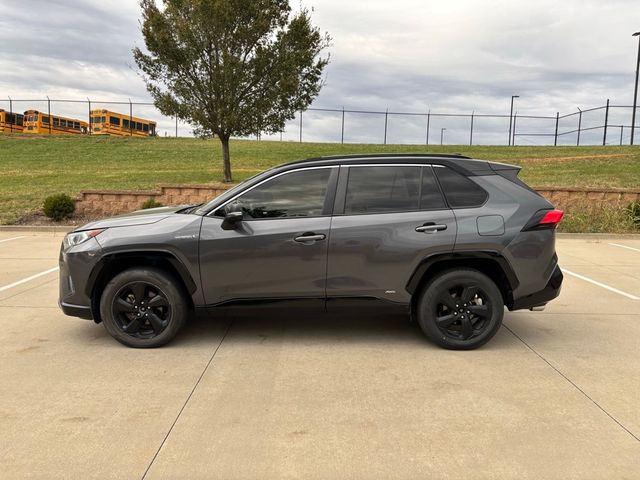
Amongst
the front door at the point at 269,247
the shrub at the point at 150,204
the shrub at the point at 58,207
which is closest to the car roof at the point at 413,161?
the front door at the point at 269,247

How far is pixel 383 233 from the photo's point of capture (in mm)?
4285

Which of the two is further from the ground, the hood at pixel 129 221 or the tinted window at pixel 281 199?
the tinted window at pixel 281 199

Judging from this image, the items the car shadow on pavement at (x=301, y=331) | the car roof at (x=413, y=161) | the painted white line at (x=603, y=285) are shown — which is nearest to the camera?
the car roof at (x=413, y=161)

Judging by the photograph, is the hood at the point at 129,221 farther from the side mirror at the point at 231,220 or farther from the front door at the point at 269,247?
the side mirror at the point at 231,220

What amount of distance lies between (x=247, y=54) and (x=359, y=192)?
1244 cm

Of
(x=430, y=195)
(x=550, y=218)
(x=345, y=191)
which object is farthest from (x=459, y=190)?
(x=345, y=191)

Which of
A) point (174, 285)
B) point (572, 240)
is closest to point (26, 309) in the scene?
point (174, 285)

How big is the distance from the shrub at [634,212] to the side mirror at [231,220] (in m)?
11.9

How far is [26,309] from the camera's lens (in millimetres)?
A: 5641

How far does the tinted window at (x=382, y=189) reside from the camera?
4.42 m

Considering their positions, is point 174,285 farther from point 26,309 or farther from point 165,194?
point 165,194

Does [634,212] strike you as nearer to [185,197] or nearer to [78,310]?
[185,197]

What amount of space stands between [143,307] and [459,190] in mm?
2970

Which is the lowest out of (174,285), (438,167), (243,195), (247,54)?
(174,285)
